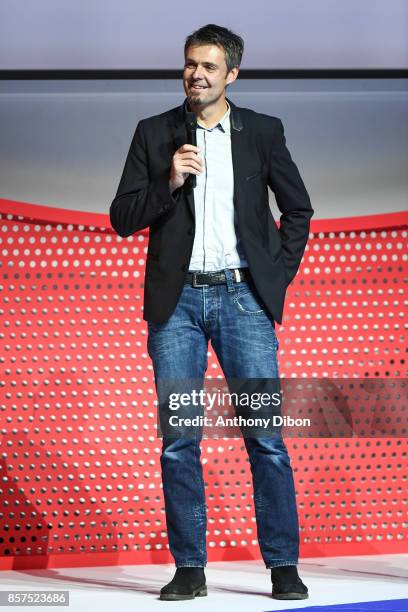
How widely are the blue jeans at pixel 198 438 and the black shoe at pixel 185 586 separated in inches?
0.9

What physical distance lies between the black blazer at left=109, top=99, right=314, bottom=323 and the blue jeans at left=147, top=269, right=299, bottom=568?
0.04m

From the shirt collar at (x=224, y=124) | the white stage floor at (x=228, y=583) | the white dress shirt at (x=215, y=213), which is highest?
the shirt collar at (x=224, y=124)

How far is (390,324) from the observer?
3.15 metres

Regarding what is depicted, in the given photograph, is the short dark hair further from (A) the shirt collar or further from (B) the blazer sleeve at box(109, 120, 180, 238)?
(B) the blazer sleeve at box(109, 120, 180, 238)

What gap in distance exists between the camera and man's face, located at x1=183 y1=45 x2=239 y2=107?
2.10m

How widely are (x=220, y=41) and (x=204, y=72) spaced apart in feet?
0.28

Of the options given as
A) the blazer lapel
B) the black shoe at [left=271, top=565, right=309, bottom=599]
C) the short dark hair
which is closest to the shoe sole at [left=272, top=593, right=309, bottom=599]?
the black shoe at [left=271, top=565, right=309, bottom=599]

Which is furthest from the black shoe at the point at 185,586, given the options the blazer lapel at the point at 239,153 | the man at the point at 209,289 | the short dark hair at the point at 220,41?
the short dark hair at the point at 220,41

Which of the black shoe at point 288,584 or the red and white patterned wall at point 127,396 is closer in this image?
the black shoe at point 288,584

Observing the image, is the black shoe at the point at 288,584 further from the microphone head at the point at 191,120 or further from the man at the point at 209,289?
the microphone head at the point at 191,120

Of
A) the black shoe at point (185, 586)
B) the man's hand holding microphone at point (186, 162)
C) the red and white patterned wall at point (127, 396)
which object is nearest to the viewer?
the man's hand holding microphone at point (186, 162)

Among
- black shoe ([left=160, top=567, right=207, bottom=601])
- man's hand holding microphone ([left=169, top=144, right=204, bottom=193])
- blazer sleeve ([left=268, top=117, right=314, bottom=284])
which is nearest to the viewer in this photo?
man's hand holding microphone ([left=169, top=144, right=204, bottom=193])

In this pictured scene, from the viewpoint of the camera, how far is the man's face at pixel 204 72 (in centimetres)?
210

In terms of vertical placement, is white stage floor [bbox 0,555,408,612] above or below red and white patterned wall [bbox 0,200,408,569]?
below
